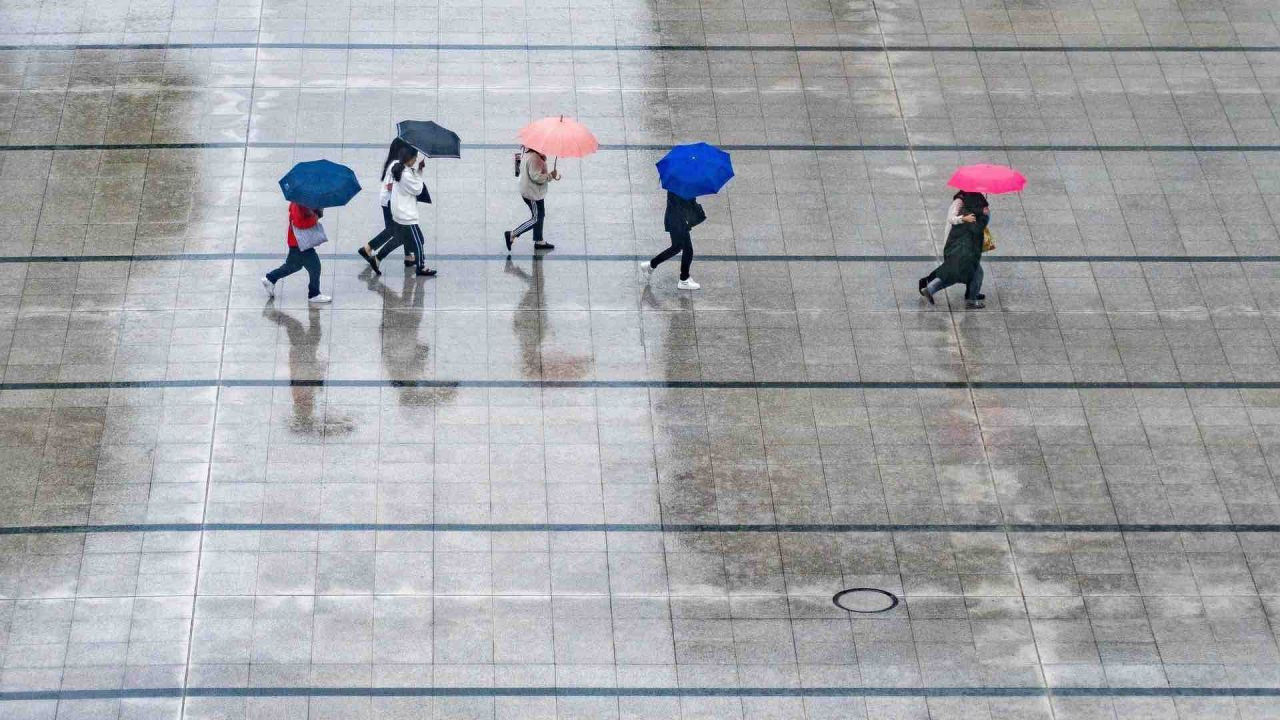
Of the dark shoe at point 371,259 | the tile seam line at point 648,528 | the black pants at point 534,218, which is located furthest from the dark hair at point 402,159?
the tile seam line at point 648,528

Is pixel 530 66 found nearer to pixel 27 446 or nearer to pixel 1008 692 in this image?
pixel 27 446

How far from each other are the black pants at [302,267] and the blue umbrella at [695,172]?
3.44m

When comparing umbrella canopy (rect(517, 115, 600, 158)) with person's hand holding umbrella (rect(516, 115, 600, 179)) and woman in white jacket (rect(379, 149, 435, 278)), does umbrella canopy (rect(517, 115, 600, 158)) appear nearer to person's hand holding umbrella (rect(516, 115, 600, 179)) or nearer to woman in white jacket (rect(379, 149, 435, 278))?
person's hand holding umbrella (rect(516, 115, 600, 179))

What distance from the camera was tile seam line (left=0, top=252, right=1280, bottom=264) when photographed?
1534 cm

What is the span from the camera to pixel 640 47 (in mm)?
18484

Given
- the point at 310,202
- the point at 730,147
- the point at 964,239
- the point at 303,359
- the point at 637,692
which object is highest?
the point at 730,147

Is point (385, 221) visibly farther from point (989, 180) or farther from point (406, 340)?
point (989, 180)

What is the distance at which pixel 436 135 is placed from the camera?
15109 mm

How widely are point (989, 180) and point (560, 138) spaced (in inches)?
163

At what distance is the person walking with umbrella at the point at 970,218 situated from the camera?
1479 centimetres

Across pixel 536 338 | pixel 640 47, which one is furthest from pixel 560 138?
pixel 640 47

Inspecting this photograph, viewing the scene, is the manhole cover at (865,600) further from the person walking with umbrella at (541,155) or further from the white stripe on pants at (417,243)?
the white stripe on pants at (417,243)

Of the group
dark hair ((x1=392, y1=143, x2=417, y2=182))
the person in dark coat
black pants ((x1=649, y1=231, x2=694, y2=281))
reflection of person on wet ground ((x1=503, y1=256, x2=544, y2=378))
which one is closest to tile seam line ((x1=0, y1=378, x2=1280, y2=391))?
reflection of person on wet ground ((x1=503, y1=256, x2=544, y2=378))

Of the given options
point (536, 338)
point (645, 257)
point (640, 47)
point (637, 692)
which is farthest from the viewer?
point (640, 47)
